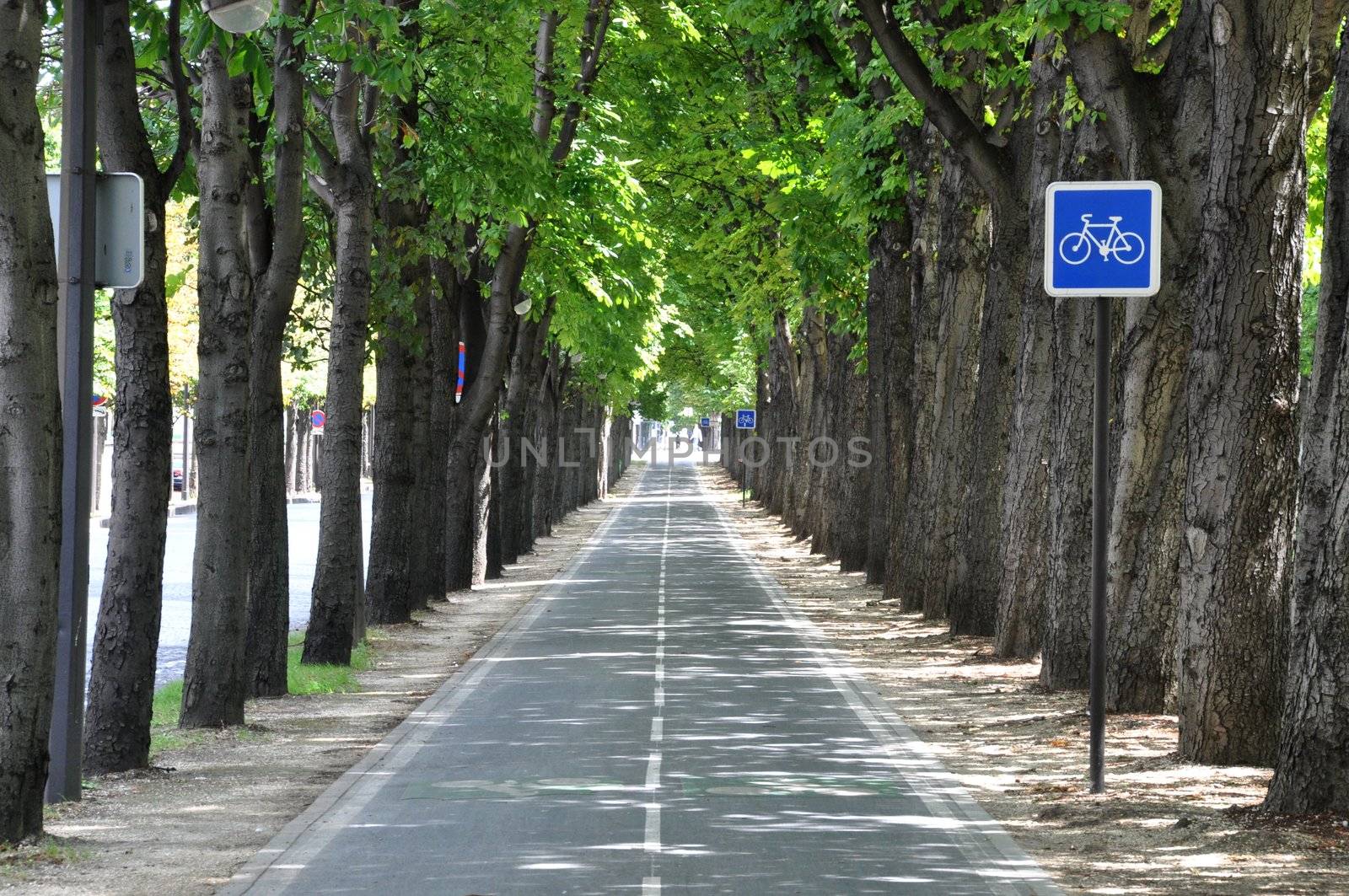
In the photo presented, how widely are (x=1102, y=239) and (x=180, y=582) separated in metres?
23.0

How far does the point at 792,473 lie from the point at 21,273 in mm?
44637

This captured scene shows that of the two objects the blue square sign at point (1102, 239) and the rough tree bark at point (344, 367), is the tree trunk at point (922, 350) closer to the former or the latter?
the rough tree bark at point (344, 367)

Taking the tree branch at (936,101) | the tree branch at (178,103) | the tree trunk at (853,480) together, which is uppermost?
the tree branch at (936,101)

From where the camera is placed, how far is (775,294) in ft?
122

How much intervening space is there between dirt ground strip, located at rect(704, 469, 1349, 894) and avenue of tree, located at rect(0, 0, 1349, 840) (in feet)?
1.52

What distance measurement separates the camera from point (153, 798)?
11.2 metres

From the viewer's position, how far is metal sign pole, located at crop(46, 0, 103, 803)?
33.8ft

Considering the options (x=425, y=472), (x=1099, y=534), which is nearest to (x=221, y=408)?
(x=1099, y=534)

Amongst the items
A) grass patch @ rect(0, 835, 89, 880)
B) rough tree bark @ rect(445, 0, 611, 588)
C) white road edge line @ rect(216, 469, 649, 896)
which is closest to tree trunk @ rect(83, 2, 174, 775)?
white road edge line @ rect(216, 469, 649, 896)

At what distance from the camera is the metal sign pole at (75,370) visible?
33.8 ft

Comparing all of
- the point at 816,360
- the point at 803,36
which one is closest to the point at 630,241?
the point at 803,36

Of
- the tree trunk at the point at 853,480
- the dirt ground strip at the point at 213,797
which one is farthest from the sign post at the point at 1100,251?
the tree trunk at the point at 853,480

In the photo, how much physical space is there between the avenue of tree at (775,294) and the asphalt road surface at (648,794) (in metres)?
1.68

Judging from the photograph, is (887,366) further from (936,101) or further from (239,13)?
(239,13)
